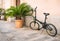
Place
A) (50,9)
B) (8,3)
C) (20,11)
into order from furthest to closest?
(8,3) → (20,11) → (50,9)

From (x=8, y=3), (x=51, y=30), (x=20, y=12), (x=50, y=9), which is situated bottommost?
(x=51, y=30)

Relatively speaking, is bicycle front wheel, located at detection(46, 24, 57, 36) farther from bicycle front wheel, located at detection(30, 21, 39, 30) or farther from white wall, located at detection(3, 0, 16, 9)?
white wall, located at detection(3, 0, 16, 9)

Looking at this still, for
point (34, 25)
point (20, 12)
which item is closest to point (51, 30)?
point (34, 25)

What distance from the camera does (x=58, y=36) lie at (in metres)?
5.27

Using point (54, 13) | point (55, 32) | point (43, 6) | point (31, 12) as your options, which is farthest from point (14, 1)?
point (55, 32)

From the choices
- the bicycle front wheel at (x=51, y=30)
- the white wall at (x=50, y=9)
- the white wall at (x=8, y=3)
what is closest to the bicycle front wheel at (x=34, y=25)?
the white wall at (x=50, y=9)

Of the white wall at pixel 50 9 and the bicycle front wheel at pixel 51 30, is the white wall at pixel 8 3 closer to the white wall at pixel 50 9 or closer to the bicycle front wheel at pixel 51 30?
the white wall at pixel 50 9

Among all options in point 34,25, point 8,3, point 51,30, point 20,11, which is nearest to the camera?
point 51,30

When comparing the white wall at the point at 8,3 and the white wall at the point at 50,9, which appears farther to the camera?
the white wall at the point at 8,3

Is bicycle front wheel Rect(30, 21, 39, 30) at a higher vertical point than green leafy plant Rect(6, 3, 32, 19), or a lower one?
lower

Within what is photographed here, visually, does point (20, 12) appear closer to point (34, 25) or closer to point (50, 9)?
point (34, 25)

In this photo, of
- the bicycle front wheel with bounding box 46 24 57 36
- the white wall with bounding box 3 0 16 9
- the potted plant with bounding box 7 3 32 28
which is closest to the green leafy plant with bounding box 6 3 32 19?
the potted plant with bounding box 7 3 32 28

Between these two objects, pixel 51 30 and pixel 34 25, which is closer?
pixel 51 30

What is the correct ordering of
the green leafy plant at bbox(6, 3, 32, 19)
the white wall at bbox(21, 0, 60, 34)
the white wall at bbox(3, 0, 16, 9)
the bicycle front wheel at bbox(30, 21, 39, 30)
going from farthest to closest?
the white wall at bbox(3, 0, 16, 9), the green leafy plant at bbox(6, 3, 32, 19), the bicycle front wheel at bbox(30, 21, 39, 30), the white wall at bbox(21, 0, 60, 34)
